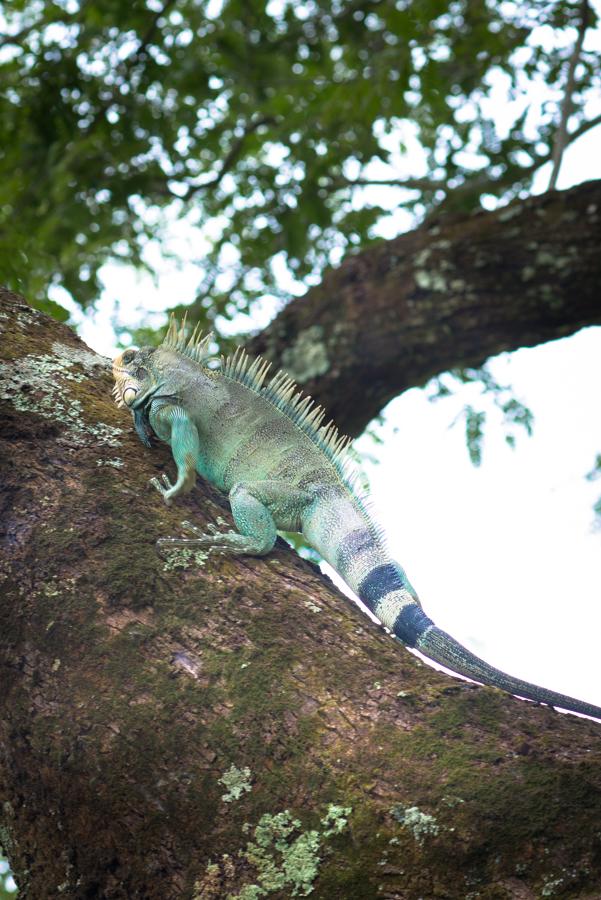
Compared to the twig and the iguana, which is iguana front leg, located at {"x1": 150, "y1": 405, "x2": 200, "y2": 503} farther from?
the twig

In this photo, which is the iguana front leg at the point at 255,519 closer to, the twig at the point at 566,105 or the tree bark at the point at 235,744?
the tree bark at the point at 235,744

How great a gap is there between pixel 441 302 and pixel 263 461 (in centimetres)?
196

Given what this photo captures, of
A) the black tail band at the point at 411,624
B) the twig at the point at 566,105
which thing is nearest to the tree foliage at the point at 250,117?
the twig at the point at 566,105

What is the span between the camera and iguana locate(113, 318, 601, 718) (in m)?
3.39

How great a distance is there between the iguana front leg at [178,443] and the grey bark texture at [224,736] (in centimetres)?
6

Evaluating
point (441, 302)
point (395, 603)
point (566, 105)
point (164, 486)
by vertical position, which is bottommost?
point (164, 486)

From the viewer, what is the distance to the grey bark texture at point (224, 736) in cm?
227

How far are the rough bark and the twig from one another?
0.52m

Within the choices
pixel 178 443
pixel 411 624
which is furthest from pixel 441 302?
pixel 411 624

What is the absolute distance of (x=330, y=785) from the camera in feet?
7.81

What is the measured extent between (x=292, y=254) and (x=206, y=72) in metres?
1.71

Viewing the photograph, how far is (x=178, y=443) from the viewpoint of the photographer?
361 centimetres

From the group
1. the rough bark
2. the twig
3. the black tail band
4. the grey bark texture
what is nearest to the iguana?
the black tail band

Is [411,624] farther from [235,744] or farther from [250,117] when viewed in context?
[250,117]
